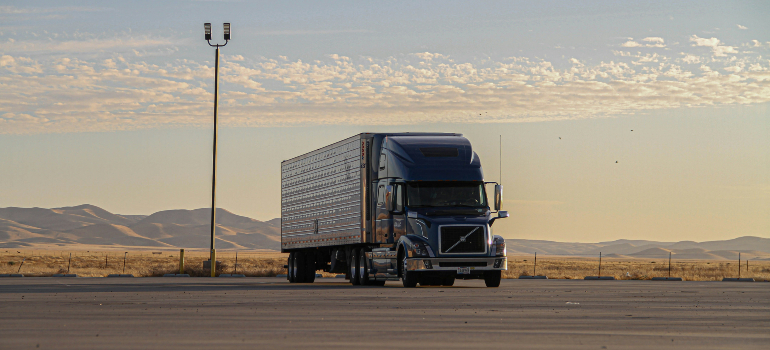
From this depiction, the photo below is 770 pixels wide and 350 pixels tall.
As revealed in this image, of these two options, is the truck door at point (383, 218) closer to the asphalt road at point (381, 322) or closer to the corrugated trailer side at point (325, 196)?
the corrugated trailer side at point (325, 196)

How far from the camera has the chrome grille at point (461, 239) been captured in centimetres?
2692

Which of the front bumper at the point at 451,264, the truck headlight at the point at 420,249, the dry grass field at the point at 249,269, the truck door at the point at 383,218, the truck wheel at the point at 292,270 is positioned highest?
the truck door at the point at 383,218

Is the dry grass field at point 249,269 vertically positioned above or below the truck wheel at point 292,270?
below

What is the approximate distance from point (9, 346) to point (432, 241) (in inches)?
647

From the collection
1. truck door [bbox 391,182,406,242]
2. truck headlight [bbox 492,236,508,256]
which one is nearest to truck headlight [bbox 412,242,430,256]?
truck door [bbox 391,182,406,242]

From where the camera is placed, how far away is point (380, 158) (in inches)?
1127

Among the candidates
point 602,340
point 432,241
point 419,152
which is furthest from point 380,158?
point 602,340

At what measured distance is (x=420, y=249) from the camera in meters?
26.9

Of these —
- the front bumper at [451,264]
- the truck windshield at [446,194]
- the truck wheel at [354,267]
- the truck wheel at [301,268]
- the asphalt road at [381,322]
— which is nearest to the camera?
the asphalt road at [381,322]

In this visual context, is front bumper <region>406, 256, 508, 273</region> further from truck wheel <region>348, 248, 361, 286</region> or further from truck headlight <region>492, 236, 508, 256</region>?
truck wheel <region>348, 248, 361, 286</region>

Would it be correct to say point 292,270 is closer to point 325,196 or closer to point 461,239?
point 325,196

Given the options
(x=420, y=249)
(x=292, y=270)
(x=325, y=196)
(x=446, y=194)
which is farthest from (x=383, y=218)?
(x=292, y=270)

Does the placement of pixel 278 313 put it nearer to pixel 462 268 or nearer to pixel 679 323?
pixel 679 323

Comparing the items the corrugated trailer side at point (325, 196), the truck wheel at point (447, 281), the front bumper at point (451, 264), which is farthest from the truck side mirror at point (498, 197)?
the corrugated trailer side at point (325, 196)
